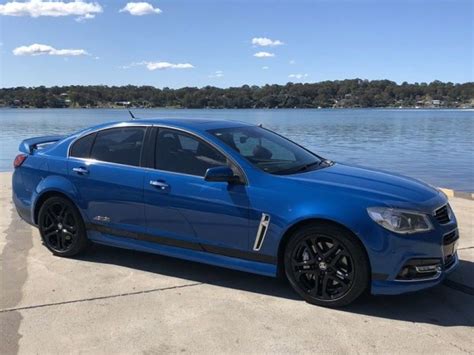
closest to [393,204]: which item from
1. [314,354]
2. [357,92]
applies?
[314,354]

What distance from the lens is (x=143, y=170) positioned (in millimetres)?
5402

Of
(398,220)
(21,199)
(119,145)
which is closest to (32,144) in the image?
(21,199)

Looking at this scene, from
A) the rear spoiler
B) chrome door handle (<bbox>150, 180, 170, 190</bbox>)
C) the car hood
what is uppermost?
the rear spoiler

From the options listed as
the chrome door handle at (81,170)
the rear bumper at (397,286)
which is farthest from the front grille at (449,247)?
the chrome door handle at (81,170)

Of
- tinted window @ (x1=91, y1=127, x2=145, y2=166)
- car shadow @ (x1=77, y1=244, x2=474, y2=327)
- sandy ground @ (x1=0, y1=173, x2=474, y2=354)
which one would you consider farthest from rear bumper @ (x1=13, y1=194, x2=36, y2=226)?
tinted window @ (x1=91, y1=127, x2=145, y2=166)

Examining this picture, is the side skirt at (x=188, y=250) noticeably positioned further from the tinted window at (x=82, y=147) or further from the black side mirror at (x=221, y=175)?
the tinted window at (x=82, y=147)

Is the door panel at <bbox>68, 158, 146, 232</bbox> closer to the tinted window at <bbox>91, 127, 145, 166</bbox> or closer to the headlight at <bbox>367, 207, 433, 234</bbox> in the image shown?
the tinted window at <bbox>91, 127, 145, 166</bbox>

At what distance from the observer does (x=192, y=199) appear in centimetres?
503

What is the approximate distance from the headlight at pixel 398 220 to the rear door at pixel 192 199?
1102mm

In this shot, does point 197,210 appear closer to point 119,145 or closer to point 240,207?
point 240,207

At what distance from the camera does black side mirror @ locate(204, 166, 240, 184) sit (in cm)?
477

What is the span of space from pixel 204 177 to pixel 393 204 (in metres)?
1.65

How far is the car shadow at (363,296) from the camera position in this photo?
4469 millimetres

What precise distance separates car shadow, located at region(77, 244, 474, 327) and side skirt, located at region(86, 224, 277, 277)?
0.27 meters
